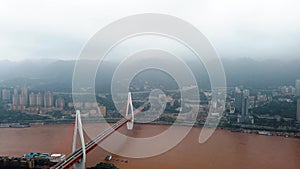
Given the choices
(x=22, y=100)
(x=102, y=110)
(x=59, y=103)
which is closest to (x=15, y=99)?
(x=22, y=100)

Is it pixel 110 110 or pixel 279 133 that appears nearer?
pixel 279 133

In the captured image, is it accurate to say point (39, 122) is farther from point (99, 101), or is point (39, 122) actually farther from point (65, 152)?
point (65, 152)

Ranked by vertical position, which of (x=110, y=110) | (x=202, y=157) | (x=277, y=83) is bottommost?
(x=202, y=157)

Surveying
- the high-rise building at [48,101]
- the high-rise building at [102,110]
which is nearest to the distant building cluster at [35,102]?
the high-rise building at [48,101]

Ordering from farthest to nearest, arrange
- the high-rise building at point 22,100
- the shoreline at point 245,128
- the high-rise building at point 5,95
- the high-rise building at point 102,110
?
1. the high-rise building at point 5,95
2. the high-rise building at point 22,100
3. the high-rise building at point 102,110
4. the shoreline at point 245,128

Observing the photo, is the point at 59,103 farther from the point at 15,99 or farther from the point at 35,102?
the point at 15,99

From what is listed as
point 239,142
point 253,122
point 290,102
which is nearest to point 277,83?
point 290,102

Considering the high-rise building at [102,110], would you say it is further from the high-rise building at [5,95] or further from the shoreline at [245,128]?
the high-rise building at [5,95]

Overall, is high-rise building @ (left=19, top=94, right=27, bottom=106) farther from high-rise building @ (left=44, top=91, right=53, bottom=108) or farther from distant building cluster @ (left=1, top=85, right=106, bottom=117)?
high-rise building @ (left=44, top=91, right=53, bottom=108)
